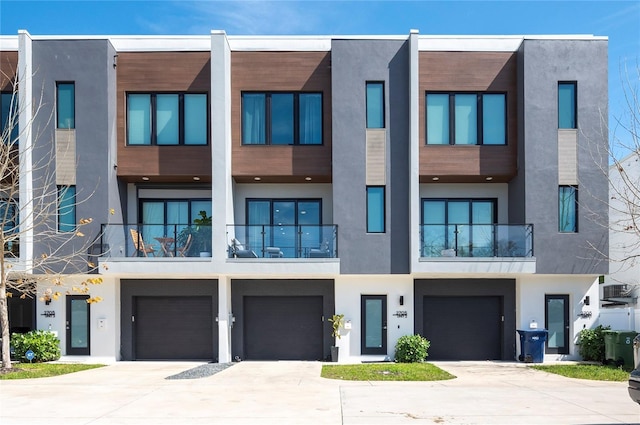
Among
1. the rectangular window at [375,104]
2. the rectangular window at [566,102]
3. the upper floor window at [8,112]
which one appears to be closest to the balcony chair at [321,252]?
the rectangular window at [375,104]

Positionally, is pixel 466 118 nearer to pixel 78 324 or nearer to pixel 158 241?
pixel 158 241

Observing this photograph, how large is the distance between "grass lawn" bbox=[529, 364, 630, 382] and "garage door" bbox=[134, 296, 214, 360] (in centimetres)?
1017

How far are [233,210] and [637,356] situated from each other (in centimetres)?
1273

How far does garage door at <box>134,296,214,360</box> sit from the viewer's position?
18.2m

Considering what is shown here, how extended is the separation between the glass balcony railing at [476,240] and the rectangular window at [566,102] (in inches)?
140

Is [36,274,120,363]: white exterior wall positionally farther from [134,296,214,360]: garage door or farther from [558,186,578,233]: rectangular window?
[558,186,578,233]: rectangular window

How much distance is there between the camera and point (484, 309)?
60.1ft

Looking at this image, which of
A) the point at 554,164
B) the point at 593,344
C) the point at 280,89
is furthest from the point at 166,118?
the point at 593,344

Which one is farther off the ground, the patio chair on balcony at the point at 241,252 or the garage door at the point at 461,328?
the patio chair on balcony at the point at 241,252

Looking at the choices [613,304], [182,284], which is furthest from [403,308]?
[613,304]

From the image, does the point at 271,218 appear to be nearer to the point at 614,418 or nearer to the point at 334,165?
the point at 334,165

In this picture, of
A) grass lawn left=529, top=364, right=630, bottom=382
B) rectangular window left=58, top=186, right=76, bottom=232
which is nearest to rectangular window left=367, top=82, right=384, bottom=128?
grass lawn left=529, top=364, right=630, bottom=382

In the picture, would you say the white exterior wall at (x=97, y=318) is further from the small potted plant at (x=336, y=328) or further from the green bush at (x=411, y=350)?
the green bush at (x=411, y=350)

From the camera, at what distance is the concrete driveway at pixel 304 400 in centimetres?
935
